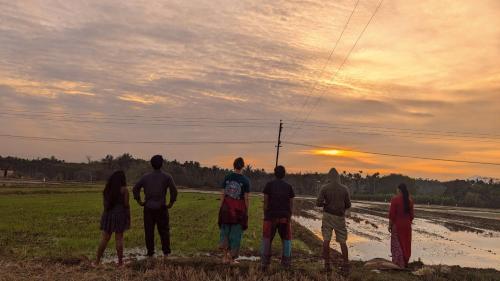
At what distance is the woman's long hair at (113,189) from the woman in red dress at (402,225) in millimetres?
6626

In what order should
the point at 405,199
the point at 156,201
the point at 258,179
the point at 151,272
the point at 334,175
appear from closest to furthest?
the point at 151,272 < the point at 156,201 < the point at 334,175 < the point at 405,199 < the point at 258,179

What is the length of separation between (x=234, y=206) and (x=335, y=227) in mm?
2424

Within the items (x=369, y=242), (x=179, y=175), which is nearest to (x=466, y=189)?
(x=179, y=175)

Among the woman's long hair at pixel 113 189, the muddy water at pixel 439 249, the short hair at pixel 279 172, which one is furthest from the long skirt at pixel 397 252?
the woman's long hair at pixel 113 189

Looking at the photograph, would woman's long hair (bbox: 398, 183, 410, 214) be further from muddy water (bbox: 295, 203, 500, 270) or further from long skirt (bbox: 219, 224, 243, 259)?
muddy water (bbox: 295, 203, 500, 270)

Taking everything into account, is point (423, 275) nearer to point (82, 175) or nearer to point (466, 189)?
point (466, 189)

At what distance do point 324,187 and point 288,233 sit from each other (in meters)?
1.39

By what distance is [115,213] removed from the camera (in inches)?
389

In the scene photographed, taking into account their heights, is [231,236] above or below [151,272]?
above

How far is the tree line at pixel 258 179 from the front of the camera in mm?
112125

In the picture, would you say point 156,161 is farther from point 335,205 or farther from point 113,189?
point 335,205

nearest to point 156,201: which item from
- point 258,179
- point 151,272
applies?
point 151,272

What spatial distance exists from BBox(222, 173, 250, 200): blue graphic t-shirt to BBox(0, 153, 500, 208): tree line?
9746 centimetres

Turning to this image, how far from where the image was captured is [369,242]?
22.3 meters
